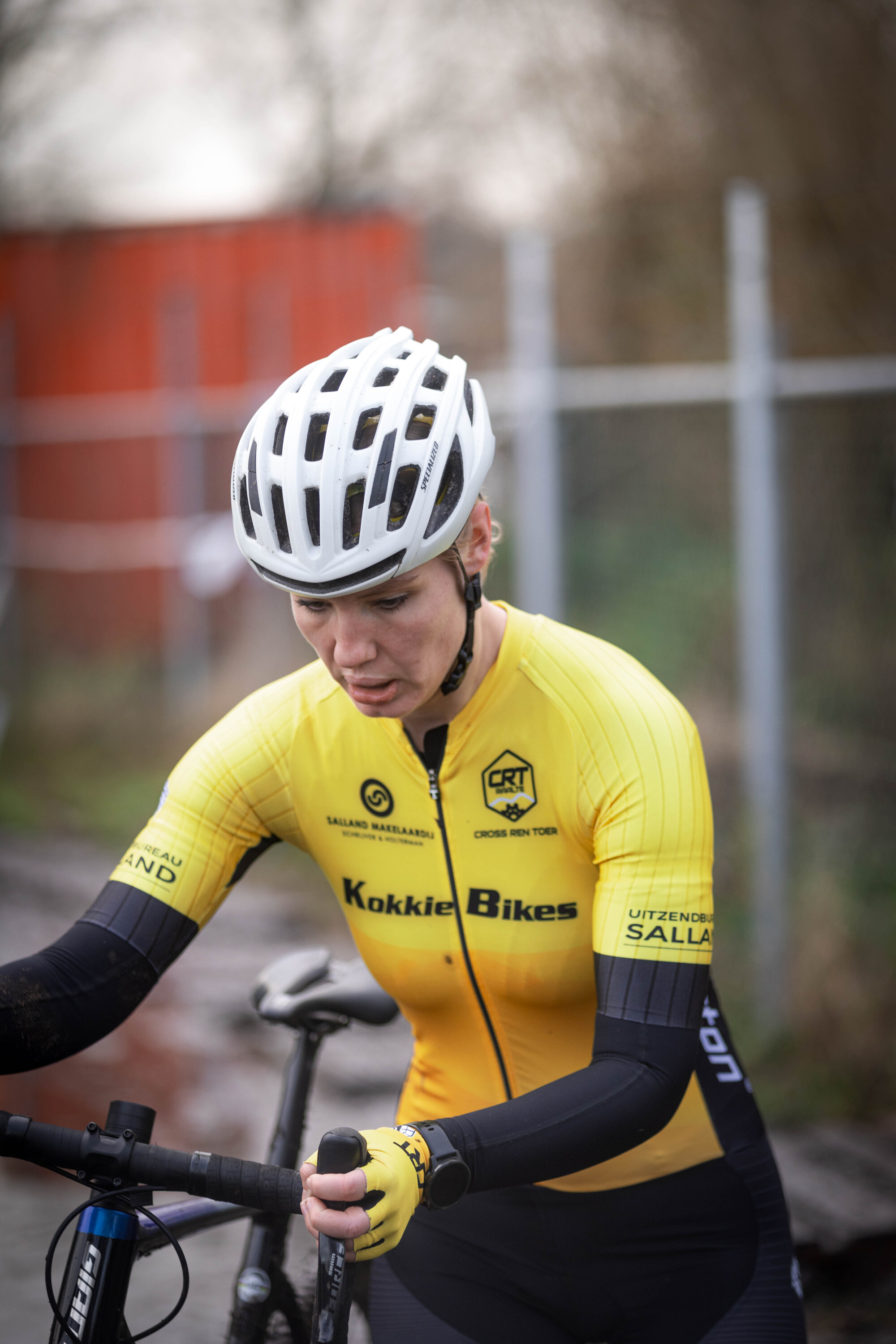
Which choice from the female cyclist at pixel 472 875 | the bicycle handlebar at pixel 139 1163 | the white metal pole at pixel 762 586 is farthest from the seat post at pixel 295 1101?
the white metal pole at pixel 762 586

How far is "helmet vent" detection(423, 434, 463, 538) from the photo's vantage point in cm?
188

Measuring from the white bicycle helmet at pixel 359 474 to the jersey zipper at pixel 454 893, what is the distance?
212mm

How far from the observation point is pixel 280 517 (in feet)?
6.26

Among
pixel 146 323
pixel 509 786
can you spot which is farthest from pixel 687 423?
pixel 146 323

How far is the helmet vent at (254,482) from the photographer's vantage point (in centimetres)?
194

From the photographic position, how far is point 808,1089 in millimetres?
4098

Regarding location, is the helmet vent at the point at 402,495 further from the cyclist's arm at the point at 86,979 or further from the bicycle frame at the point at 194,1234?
the bicycle frame at the point at 194,1234

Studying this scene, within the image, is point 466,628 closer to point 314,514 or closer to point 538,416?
point 314,514

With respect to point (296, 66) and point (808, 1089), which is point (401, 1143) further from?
point (296, 66)

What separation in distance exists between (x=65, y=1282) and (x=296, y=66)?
53.8 ft

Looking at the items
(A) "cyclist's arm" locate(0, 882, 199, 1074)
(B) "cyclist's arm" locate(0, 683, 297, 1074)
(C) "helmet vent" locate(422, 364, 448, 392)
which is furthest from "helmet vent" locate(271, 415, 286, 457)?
(A) "cyclist's arm" locate(0, 882, 199, 1074)

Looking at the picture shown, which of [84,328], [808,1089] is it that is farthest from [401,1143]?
[84,328]

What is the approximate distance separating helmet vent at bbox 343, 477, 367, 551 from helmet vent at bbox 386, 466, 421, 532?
43mm

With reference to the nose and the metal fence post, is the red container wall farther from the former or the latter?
the nose
